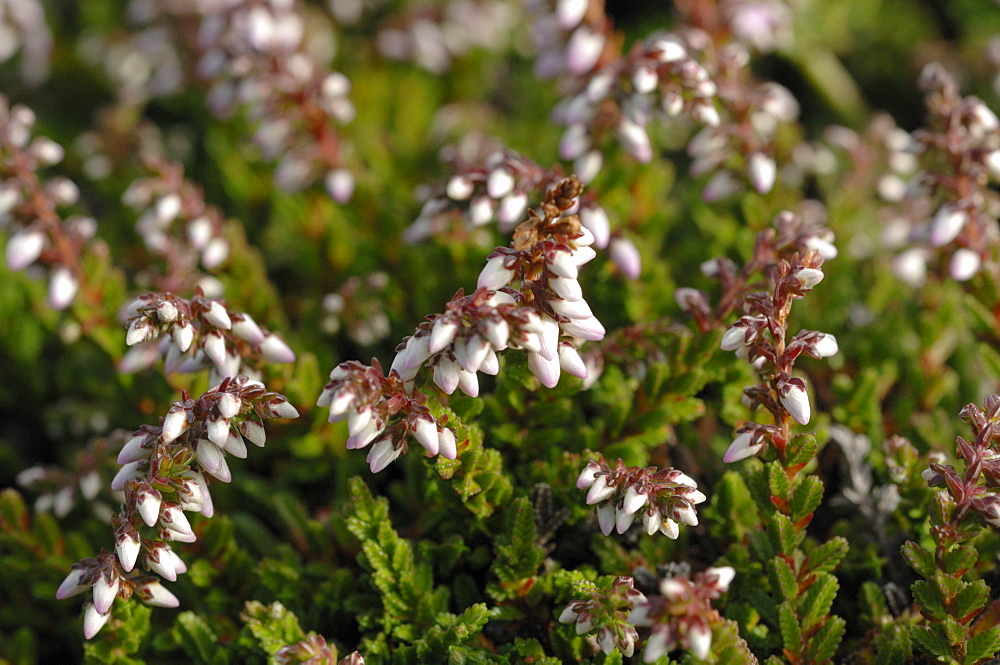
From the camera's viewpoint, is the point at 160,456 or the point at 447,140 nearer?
the point at 160,456

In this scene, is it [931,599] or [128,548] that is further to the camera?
[931,599]

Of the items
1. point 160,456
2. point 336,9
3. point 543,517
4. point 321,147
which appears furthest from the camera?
A: point 336,9

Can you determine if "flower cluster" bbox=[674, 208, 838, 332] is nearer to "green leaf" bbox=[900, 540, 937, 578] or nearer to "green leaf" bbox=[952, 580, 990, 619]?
"green leaf" bbox=[900, 540, 937, 578]

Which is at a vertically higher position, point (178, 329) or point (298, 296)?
point (178, 329)

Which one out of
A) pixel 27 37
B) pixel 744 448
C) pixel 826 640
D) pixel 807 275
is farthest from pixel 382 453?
pixel 27 37

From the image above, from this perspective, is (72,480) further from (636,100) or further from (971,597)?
(971,597)

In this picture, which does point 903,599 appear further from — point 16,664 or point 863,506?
point 16,664

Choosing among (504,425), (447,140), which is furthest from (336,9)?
(504,425)
